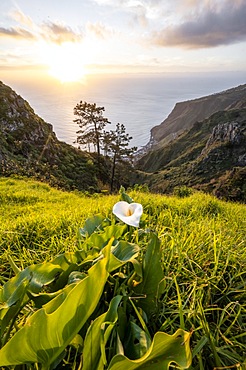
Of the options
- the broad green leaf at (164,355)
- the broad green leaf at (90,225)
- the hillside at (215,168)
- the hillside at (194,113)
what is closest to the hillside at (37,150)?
the hillside at (215,168)

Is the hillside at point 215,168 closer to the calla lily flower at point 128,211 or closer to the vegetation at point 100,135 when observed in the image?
the vegetation at point 100,135

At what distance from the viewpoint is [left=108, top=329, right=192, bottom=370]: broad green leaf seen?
681 millimetres

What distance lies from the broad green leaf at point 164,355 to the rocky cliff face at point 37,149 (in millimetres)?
15343

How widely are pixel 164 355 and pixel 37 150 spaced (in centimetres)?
2038

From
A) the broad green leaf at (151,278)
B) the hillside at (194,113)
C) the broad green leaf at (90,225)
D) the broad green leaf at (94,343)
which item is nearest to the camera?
the broad green leaf at (94,343)

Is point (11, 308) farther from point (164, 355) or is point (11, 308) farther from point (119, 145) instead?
point (119, 145)

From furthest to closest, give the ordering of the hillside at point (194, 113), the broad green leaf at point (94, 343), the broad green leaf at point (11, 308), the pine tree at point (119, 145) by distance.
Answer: the hillside at point (194, 113), the pine tree at point (119, 145), the broad green leaf at point (11, 308), the broad green leaf at point (94, 343)

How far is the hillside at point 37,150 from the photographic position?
1723 cm

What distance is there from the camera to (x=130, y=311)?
116 centimetres

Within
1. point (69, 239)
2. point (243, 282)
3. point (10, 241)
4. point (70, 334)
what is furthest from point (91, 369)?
point (10, 241)

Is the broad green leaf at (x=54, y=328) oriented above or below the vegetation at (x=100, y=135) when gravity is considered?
above

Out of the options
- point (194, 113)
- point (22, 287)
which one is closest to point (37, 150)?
point (22, 287)

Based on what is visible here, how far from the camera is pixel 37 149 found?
66.0 ft

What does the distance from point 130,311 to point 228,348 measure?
0.43m
